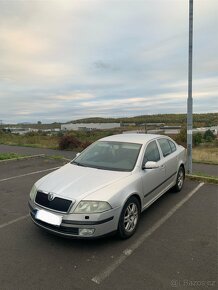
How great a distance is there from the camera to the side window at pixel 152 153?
4.74 meters

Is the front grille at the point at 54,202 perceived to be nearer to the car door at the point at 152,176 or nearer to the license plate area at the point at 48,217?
the license plate area at the point at 48,217

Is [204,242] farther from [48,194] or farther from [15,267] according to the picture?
[15,267]

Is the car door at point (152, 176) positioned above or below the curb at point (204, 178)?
above

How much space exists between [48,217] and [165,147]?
321 cm

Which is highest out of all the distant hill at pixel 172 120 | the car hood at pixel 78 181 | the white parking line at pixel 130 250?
the distant hill at pixel 172 120

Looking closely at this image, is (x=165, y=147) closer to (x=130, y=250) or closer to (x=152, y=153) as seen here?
(x=152, y=153)

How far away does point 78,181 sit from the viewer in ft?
12.7

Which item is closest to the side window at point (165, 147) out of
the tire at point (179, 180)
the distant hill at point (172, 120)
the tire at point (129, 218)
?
the tire at point (179, 180)

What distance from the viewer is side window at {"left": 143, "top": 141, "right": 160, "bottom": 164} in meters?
4.74

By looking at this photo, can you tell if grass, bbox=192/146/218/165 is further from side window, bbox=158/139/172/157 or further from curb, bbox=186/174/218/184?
side window, bbox=158/139/172/157

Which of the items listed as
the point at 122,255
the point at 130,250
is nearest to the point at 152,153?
the point at 130,250

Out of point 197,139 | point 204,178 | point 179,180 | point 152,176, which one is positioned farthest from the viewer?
point 197,139

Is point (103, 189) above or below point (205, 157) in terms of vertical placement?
above

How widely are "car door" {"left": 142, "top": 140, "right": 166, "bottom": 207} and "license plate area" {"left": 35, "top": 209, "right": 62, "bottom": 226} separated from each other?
156cm
